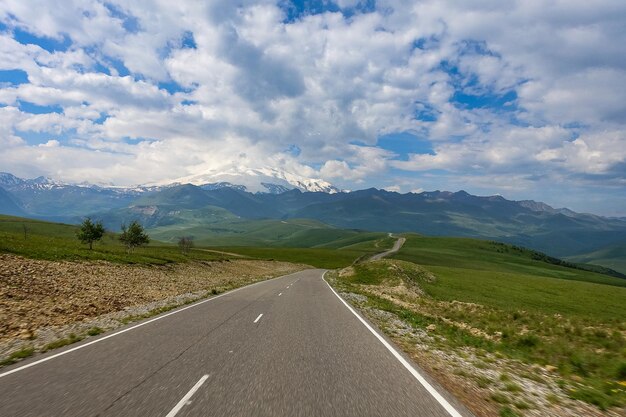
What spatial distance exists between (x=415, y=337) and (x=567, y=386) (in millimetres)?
5795

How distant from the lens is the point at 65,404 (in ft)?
22.1

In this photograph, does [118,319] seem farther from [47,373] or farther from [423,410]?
[423,410]

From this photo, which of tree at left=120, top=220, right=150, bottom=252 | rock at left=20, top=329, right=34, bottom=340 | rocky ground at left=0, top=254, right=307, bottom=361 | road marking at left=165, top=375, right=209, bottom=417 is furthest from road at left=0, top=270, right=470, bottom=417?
tree at left=120, top=220, right=150, bottom=252

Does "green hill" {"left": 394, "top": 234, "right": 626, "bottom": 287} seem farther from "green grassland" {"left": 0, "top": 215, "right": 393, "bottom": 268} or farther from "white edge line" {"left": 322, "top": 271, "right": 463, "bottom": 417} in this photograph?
"white edge line" {"left": 322, "top": 271, "right": 463, "bottom": 417}

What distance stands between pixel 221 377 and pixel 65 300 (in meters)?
15.5

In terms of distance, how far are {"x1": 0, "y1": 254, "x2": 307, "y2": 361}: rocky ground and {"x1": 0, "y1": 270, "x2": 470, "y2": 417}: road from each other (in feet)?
6.96

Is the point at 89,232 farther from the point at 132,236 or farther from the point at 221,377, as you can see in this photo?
the point at 221,377

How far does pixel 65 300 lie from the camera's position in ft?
63.9

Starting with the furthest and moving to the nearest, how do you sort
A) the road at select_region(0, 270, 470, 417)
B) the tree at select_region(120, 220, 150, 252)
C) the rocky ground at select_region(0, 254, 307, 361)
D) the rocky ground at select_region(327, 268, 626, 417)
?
the tree at select_region(120, 220, 150, 252)
the rocky ground at select_region(0, 254, 307, 361)
the rocky ground at select_region(327, 268, 626, 417)
the road at select_region(0, 270, 470, 417)

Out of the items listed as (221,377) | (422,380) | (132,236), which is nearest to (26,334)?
(221,377)

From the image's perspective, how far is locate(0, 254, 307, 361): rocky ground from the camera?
13205 millimetres

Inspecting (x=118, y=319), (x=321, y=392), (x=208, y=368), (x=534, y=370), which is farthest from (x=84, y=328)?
(x=534, y=370)

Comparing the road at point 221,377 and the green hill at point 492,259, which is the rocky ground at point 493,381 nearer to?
the road at point 221,377

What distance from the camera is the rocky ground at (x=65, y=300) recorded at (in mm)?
13205
